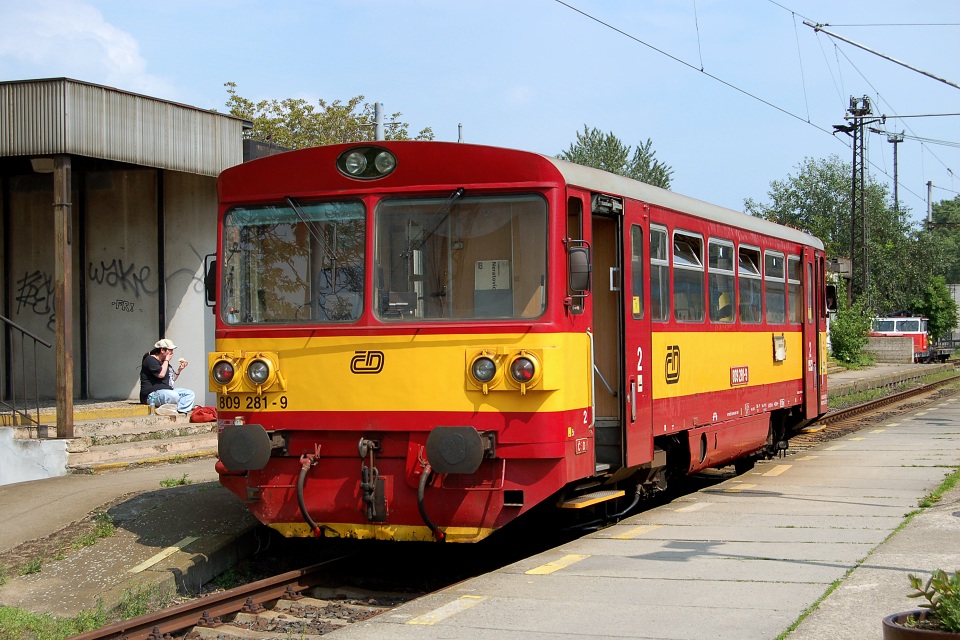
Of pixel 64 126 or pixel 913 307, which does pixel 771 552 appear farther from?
pixel 913 307

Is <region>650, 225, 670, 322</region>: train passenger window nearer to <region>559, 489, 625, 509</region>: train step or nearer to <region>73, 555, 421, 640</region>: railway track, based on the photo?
<region>559, 489, 625, 509</region>: train step

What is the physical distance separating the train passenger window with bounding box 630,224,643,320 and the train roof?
310 mm

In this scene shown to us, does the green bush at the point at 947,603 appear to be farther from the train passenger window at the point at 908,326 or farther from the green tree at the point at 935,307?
the green tree at the point at 935,307

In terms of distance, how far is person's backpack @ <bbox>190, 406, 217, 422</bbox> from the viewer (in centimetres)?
1559

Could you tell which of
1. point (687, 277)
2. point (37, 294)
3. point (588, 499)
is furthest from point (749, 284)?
point (37, 294)

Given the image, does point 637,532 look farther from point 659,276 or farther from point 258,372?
point 258,372

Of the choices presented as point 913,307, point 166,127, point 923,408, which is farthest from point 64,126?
point 913,307

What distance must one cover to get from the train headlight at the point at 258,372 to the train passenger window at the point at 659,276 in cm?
325

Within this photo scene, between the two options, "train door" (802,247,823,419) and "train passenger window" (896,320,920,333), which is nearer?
"train door" (802,247,823,419)

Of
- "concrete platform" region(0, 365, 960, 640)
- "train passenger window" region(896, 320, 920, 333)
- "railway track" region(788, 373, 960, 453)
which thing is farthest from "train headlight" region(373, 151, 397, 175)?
"train passenger window" region(896, 320, 920, 333)

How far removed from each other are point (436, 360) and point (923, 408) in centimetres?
1974

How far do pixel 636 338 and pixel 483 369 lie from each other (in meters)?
1.89

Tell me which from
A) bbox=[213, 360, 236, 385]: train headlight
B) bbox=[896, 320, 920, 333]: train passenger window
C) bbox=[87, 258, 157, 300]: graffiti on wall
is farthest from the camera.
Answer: bbox=[896, 320, 920, 333]: train passenger window

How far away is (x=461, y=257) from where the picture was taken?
797cm
